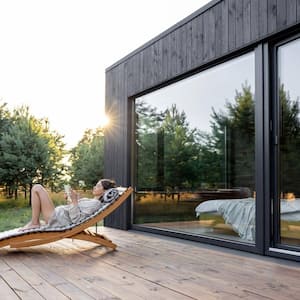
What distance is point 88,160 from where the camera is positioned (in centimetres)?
1030

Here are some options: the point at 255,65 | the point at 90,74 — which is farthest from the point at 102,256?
the point at 90,74

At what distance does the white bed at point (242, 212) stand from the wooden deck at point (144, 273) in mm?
257

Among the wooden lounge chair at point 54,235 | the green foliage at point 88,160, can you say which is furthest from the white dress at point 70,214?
the green foliage at point 88,160

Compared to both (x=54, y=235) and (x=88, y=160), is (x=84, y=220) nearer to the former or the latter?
(x=54, y=235)

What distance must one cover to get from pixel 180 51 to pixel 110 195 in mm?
2015

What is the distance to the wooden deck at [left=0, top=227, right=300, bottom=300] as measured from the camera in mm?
2568

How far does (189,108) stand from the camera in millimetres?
5301

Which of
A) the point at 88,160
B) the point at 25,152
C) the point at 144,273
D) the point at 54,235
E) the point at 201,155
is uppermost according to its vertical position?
the point at 25,152

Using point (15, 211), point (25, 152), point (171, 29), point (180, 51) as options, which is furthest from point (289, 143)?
point (25, 152)

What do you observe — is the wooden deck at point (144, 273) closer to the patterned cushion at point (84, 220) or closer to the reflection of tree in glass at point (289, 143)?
the patterned cushion at point (84, 220)

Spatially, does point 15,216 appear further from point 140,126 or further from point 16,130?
point 140,126

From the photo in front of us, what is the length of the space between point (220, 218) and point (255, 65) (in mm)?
1658

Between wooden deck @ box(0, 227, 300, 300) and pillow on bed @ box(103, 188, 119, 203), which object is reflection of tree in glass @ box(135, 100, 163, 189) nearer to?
pillow on bed @ box(103, 188, 119, 203)

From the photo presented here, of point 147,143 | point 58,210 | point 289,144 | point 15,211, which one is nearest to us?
point 289,144
